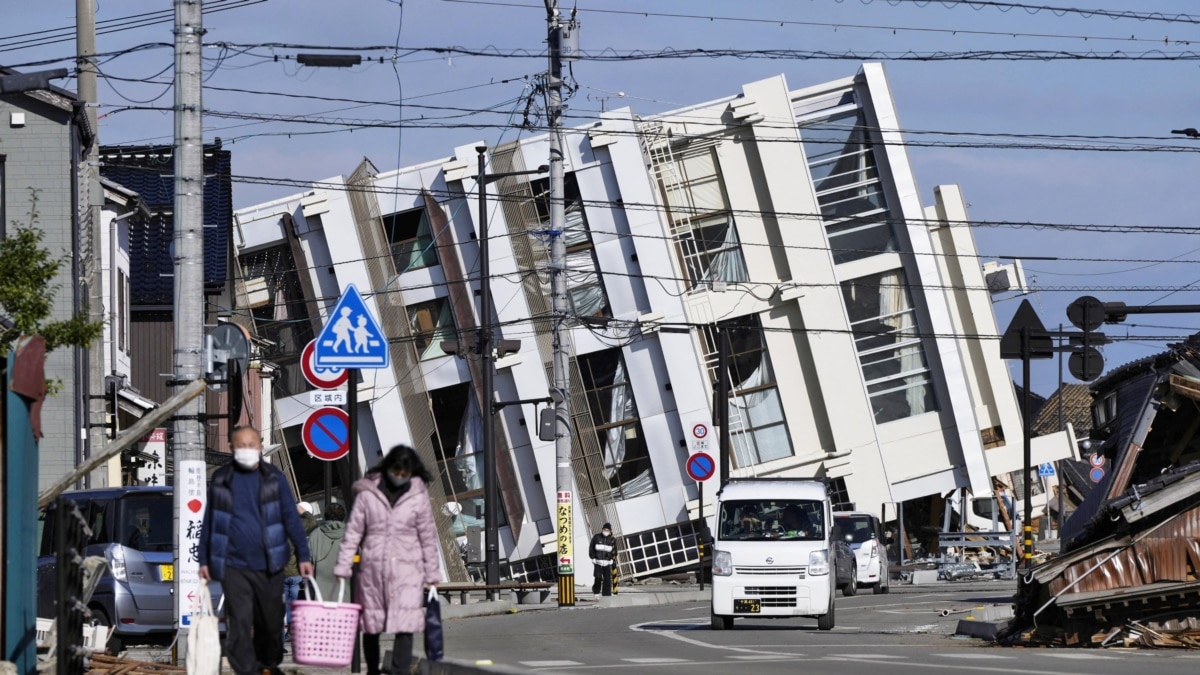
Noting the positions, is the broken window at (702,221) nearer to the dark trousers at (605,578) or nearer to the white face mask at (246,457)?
the dark trousers at (605,578)

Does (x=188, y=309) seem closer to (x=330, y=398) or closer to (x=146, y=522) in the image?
(x=330, y=398)

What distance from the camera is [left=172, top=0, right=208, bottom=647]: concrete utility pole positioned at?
673 inches

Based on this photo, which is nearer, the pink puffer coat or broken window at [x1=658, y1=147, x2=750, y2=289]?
the pink puffer coat

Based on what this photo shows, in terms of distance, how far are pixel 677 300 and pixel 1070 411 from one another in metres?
38.7

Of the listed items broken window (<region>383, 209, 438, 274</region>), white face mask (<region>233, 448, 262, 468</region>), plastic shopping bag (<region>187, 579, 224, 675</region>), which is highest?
broken window (<region>383, 209, 438, 274</region>)

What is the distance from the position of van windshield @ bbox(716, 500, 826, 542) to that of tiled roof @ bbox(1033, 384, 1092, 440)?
5089 centimetres

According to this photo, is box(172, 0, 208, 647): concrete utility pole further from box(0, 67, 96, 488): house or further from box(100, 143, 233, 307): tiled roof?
box(100, 143, 233, 307): tiled roof

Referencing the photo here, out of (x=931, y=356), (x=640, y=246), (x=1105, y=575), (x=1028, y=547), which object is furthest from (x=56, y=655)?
(x=931, y=356)

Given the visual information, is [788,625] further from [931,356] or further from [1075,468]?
[1075,468]

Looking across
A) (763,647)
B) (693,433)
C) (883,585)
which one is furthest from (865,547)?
(763,647)

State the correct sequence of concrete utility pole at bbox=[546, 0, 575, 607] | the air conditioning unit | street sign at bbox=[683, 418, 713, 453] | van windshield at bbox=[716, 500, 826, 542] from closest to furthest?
van windshield at bbox=[716, 500, 826, 542] < concrete utility pole at bbox=[546, 0, 575, 607] < street sign at bbox=[683, 418, 713, 453] < the air conditioning unit

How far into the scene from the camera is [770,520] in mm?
24531

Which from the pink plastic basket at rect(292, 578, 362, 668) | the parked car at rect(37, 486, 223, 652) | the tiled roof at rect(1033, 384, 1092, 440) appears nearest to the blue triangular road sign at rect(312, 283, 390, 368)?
the pink plastic basket at rect(292, 578, 362, 668)

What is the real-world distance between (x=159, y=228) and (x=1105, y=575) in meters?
27.4
